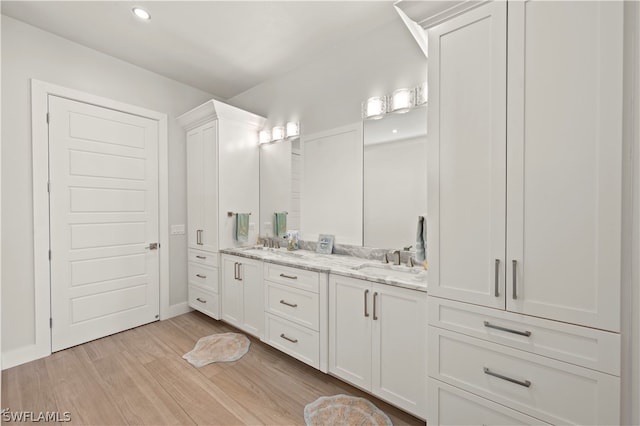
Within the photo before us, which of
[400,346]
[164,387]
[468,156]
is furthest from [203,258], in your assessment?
[468,156]

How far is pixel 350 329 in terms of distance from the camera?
6.34ft

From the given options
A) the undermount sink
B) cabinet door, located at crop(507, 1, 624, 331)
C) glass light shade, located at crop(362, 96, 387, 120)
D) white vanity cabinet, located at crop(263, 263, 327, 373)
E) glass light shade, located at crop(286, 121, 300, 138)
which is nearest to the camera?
cabinet door, located at crop(507, 1, 624, 331)

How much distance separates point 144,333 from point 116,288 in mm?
557

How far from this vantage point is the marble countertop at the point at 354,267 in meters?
1.73

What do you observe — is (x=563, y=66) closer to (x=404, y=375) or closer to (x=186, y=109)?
(x=404, y=375)

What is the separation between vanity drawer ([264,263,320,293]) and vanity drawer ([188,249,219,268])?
87 centimetres

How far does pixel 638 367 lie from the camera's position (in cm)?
106

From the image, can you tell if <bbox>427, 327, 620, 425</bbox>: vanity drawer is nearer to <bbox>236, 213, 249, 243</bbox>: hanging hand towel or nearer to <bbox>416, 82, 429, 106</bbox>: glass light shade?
<bbox>416, 82, 429, 106</bbox>: glass light shade

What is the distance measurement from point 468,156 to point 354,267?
1122mm

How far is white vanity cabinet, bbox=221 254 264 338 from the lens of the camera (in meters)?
2.61

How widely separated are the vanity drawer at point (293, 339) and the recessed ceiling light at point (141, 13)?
268cm

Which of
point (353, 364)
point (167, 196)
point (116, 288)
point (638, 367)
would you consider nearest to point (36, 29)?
point (167, 196)

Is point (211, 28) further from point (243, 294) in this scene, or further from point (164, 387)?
point (164, 387)

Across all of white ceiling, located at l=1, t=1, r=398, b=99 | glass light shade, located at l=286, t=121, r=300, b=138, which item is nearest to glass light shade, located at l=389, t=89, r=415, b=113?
white ceiling, located at l=1, t=1, r=398, b=99
